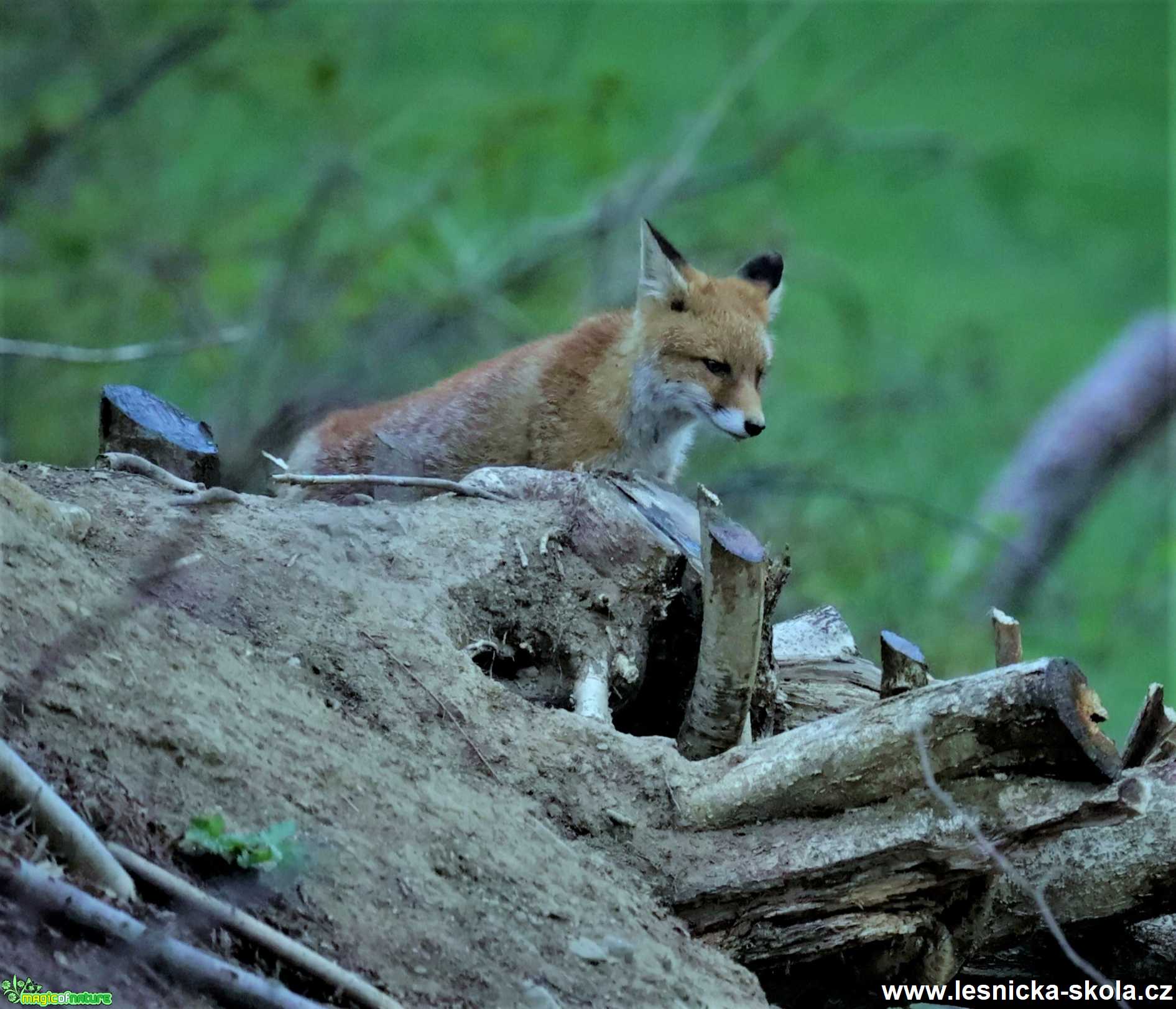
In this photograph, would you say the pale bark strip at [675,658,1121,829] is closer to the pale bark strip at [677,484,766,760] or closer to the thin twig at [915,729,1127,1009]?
the thin twig at [915,729,1127,1009]

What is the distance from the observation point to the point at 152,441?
342cm

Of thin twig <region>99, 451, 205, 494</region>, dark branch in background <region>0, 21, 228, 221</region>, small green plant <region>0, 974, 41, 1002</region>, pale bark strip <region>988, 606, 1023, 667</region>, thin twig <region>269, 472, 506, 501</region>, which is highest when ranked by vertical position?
dark branch in background <region>0, 21, 228, 221</region>

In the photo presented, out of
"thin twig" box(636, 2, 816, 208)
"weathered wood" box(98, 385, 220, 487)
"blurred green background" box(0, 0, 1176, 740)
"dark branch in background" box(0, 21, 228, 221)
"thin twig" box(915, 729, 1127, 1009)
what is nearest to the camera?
"thin twig" box(915, 729, 1127, 1009)

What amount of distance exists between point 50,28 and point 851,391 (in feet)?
19.4

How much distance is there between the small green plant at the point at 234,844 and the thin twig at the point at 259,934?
11cm

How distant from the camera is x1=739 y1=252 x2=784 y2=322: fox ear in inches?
214

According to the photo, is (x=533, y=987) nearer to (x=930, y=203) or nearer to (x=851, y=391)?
(x=851, y=391)

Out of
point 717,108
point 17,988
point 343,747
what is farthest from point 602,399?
point 717,108

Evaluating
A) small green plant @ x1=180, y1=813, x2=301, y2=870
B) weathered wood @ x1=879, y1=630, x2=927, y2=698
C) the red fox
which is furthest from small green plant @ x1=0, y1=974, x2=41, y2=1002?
the red fox

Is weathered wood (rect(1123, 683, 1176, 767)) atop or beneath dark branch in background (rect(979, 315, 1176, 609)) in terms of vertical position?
beneath

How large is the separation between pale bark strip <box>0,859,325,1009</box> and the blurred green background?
15.4 feet

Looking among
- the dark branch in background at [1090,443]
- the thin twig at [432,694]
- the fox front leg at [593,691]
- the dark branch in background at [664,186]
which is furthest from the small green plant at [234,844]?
the dark branch in background at [1090,443]

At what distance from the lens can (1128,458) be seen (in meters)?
9.80

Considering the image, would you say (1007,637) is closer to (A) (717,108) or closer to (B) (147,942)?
(B) (147,942)
